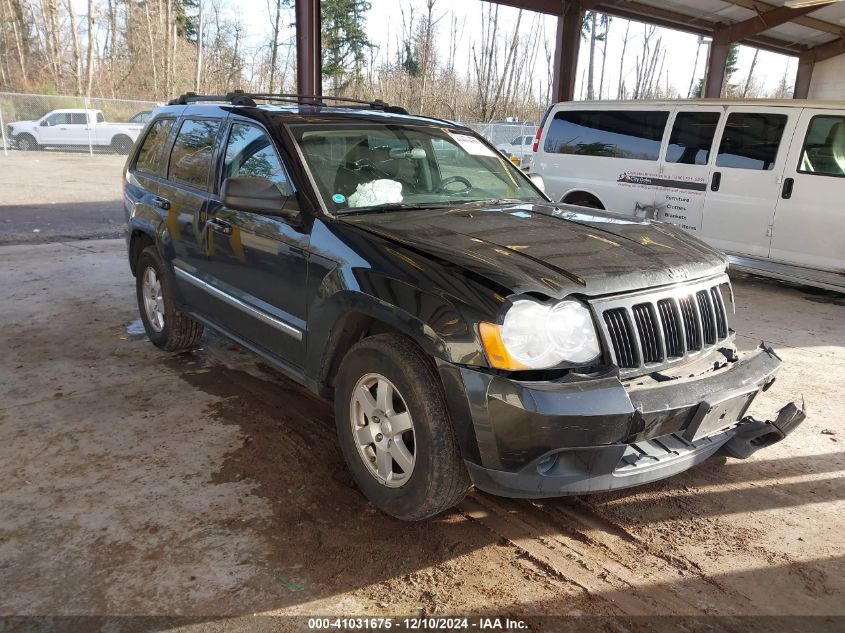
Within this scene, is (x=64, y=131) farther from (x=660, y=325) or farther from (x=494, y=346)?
(x=660, y=325)

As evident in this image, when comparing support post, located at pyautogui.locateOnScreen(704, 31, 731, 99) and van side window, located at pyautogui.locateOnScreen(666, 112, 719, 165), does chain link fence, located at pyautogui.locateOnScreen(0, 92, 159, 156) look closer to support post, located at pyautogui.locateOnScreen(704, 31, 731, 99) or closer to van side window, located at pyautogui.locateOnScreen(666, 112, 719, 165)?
support post, located at pyautogui.locateOnScreen(704, 31, 731, 99)

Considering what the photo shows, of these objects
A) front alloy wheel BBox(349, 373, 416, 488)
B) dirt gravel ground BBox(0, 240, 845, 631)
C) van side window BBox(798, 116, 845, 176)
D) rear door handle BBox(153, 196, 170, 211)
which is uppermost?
van side window BBox(798, 116, 845, 176)

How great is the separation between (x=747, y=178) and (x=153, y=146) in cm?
645

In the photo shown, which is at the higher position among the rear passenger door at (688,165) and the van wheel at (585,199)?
the rear passenger door at (688,165)

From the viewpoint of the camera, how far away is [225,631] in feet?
7.39

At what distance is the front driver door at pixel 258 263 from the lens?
11.0 feet

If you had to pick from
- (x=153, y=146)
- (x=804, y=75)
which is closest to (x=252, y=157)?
(x=153, y=146)

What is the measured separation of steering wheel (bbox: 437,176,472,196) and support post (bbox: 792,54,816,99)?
20880 mm

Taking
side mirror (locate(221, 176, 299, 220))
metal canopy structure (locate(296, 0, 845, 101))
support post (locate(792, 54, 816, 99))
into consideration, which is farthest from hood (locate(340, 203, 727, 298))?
support post (locate(792, 54, 816, 99))

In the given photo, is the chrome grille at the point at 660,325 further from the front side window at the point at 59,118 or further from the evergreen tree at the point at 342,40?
the evergreen tree at the point at 342,40

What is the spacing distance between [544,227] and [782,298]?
554cm

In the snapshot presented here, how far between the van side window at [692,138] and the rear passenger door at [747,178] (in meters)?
0.15

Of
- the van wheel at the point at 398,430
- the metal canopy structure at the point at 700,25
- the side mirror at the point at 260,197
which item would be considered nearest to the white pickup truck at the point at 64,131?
the metal canopy structure at the point at 700,25

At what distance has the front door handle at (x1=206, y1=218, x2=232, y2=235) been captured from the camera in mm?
3826
